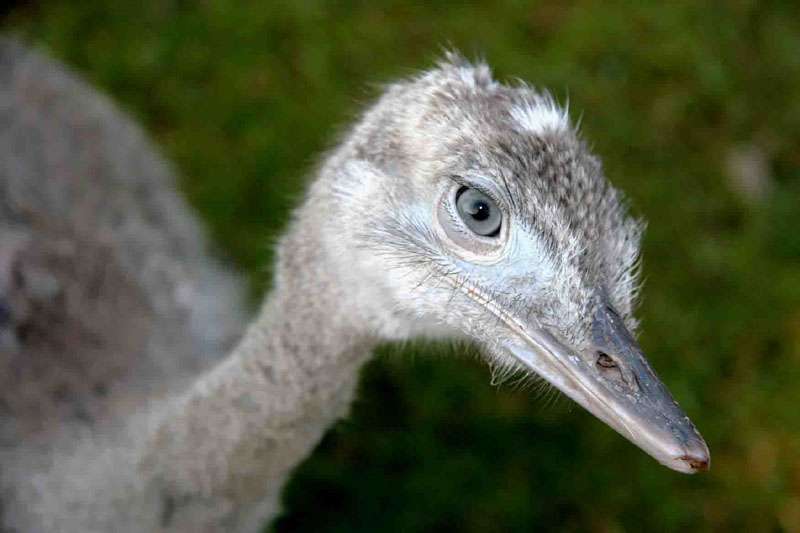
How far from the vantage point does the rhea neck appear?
222 centimetres

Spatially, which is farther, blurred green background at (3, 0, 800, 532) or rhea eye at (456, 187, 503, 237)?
blurred green background at (3, 0, 800, 532)

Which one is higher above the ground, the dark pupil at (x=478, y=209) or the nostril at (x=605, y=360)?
the dark pupil at (x=478, y=209)

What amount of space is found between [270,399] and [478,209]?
0.71 meters

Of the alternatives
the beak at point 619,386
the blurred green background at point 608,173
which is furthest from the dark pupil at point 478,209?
the blurred green background at point 608,173

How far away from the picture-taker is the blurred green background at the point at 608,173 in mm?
3863

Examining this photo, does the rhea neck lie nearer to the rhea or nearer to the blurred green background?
the rhea

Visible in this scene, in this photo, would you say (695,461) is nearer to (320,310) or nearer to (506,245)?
(506,245)

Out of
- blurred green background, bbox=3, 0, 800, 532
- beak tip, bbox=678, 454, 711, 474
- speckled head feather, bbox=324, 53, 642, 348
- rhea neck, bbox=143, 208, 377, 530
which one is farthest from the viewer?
blurred green background, bbox=3, 0, 800, 532

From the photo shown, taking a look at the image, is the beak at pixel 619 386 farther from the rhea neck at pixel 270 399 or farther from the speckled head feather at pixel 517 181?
the rhea neck at pixel 270 399

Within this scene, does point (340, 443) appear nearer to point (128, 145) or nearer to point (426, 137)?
point (128, 145)

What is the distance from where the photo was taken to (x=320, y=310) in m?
2.21

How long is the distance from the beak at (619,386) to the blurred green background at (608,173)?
1.88 metres

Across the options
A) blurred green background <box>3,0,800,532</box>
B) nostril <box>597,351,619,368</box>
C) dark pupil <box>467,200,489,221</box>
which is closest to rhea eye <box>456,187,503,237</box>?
dark pupil <box>467,200,489,221</box>

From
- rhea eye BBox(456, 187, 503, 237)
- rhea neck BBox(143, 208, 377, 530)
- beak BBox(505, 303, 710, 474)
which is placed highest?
rhea eye BBox(456, 187, 503, 237)
